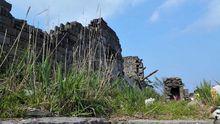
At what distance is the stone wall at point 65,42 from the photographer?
17.3ft

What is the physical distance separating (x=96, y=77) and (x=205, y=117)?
1538 mm

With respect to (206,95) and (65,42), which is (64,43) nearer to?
(65,42)

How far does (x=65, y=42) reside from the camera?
8.11 meters

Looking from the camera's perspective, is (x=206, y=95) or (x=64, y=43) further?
(x=64, y=43)

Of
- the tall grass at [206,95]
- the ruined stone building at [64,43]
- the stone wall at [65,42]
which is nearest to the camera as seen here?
the ruined stone building at [64,43]

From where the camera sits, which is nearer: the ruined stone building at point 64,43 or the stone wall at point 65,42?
the ruined stone building at point 64,43

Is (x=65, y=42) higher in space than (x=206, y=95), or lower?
higher

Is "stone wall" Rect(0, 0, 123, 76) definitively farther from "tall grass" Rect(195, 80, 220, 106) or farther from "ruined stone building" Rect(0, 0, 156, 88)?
"tall grass" Rect(195, 80, 220, 106)

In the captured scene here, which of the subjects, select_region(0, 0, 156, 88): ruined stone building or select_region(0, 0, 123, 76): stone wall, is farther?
select_region(0, 0, 123, 76): stone wall

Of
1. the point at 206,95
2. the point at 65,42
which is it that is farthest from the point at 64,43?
the point at 206,95

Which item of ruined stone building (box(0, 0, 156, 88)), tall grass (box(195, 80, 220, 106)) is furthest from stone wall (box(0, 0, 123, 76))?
tall grass (box(195, 80, 220, 106))

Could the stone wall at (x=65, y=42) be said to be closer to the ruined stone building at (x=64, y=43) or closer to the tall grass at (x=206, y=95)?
the ruined stone building at (x=64, y=43)

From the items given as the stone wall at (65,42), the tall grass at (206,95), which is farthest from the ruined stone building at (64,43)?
the tall grass at (206,95)

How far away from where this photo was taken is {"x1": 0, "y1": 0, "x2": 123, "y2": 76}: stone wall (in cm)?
528
